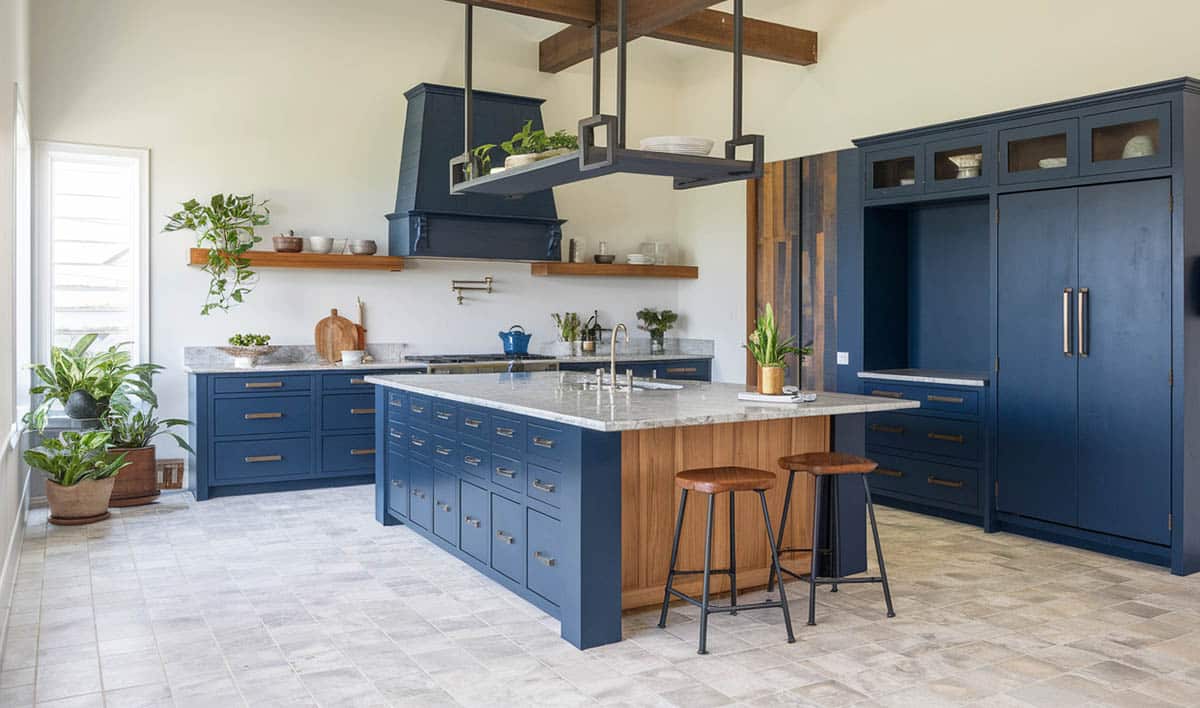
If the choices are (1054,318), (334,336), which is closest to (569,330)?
(334,336)

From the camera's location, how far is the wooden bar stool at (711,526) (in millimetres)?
3402

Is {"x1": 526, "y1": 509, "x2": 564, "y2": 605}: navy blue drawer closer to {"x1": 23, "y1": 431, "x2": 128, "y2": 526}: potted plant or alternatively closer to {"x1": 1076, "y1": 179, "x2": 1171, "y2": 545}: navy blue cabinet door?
{"x1": 1076, "y1": 179, "x2": 1171, "y2": 545}: navy blue cabinet door

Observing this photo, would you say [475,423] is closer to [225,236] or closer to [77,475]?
[77,475]

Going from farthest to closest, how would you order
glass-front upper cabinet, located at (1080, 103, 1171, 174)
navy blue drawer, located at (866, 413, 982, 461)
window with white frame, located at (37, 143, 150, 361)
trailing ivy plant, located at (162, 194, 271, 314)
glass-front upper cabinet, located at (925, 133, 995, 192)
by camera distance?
trailing ivy plant, located at (162, 194, 271, 314)
window with white frame, located at (37, 143, 150, 361)
navy blue drawer, located at (866, 413, 982, 461)
glass-front upper cabinet, located at (925, 133, 995, 192)
glass-front upper cabinet, located at (1080, 103, 1171, 174)

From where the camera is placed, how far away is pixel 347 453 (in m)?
6.72

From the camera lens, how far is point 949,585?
4.26 metres

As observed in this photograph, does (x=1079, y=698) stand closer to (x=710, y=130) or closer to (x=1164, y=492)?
(x=1164, y=492)

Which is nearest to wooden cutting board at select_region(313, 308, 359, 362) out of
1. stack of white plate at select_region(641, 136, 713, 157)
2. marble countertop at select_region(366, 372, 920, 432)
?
marble countertop at select_region(366, 372, 920, 432)

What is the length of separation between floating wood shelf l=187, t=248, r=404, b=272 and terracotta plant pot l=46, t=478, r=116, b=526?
176 centimetres

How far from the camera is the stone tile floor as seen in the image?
119 inches

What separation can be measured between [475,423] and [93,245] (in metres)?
3.74

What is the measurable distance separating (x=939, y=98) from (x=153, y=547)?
5541mm

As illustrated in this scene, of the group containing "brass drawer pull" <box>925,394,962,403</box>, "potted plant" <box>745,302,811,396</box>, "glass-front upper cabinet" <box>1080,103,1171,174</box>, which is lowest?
"brass drawer pull" <box>925,394,962,403</box>

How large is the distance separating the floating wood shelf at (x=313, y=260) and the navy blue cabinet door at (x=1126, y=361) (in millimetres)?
4740
